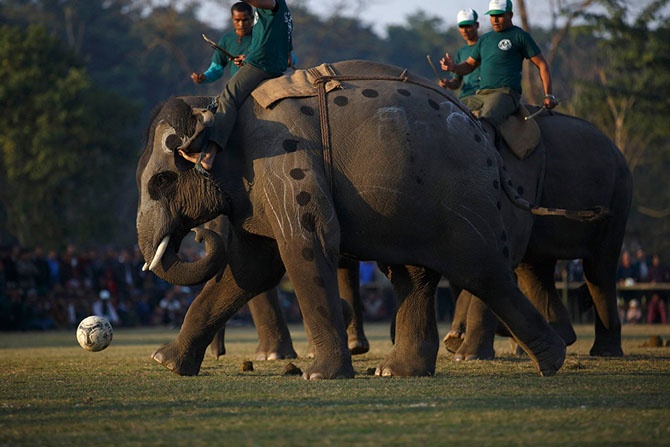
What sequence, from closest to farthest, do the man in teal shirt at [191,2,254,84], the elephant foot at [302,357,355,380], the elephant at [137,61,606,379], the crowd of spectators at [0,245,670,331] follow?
the elephant foot at [302,357,355,380] < the elephant at [137,61,606,379] < the man in teal shirt at [191,2,254,84] < the crowd of spectators at [0,245,670,331]

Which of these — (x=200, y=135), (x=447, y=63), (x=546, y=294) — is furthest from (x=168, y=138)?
(x=546, y=294)

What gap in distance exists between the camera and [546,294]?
45.3 feet

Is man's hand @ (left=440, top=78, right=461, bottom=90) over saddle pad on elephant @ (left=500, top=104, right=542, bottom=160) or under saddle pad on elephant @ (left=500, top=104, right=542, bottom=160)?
over

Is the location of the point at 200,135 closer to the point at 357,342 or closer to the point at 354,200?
the point at 354,200

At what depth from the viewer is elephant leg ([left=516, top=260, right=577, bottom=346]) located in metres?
13.7

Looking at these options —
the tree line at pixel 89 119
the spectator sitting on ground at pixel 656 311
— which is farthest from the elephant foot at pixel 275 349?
the tree line at pixel 89 119

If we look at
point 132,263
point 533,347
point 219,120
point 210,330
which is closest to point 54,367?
point 210,330

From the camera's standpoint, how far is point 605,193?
43.5ft

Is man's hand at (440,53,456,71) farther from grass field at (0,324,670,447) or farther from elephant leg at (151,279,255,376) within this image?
elephant leg at (151,279,255,376)

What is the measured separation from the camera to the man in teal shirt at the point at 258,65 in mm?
10258

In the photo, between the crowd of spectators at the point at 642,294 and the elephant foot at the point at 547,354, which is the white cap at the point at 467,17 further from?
the crowd of spectators at the point at 642,294

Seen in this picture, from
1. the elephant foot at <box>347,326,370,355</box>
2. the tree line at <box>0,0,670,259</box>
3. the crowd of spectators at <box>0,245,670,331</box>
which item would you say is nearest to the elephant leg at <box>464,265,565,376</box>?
the elephant foot at <box>347,326,370,355</box>

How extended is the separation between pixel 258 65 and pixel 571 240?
164 inches

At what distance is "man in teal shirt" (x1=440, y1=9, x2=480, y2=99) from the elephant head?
3.76 meters
